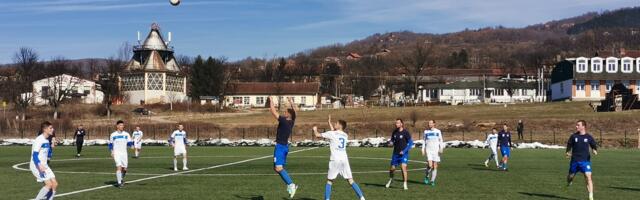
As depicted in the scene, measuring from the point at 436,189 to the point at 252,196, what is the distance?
555 centimetres

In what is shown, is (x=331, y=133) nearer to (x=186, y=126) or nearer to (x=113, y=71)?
(x=186, y=126)

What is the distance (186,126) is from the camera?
71.4m

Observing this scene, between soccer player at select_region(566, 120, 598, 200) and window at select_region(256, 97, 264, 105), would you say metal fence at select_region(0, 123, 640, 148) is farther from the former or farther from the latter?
window at select_region(256, 97, 264, 105)

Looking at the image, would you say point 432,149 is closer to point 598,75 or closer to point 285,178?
point 285,178

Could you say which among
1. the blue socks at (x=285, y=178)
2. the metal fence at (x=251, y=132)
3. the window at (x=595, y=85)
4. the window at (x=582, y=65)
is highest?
the window at (x=582, y=65)

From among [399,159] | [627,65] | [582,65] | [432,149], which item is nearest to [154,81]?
[582,65]

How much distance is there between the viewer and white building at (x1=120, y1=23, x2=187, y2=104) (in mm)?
126812

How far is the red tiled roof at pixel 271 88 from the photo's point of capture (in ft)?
475

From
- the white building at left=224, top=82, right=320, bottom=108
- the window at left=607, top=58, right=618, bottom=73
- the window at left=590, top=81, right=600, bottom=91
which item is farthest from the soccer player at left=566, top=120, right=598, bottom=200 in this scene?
the white building at left=224, top=82, right=320, bottom=108

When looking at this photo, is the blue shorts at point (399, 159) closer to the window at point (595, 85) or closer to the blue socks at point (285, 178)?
the blue socks at point (285, 178)

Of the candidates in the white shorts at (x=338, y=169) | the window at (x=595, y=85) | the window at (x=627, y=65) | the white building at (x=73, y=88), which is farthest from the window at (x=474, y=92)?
the white shorts at (x=338, y=169)

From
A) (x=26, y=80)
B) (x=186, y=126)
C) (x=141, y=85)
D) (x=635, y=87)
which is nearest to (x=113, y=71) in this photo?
(x=141, y=85)

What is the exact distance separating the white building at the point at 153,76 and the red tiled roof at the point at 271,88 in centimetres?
1319

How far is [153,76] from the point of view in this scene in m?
127
